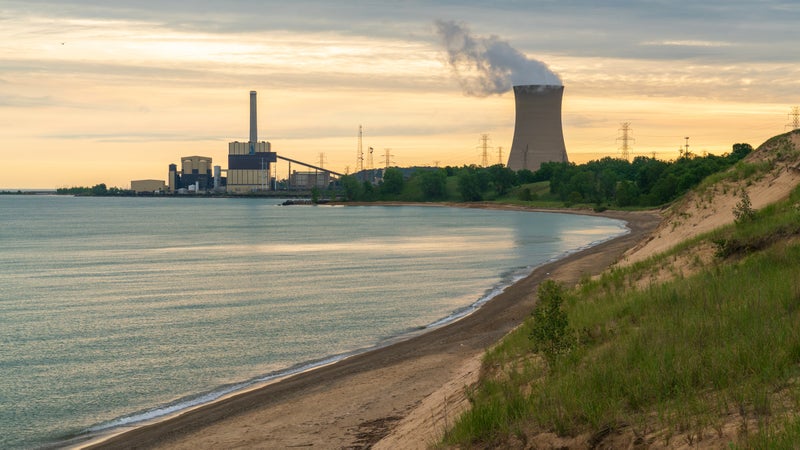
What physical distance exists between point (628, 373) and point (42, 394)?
17.0 m

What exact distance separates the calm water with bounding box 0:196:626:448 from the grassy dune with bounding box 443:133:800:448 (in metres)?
11.0

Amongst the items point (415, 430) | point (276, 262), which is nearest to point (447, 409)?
point (415, 430)

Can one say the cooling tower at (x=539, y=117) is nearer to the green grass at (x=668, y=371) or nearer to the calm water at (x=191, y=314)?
the calm water at (x=191, y=314)

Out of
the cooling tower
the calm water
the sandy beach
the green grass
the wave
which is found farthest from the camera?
the cooling tower

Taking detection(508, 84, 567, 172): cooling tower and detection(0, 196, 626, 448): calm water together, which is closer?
detection(0, 196, 626, 448): calm water

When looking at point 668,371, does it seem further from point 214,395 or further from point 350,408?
point 214,395

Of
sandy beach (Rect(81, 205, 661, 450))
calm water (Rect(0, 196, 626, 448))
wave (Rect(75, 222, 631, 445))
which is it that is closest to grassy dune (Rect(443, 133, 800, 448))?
sandy beach (Rect(81, 205, 661, 450))

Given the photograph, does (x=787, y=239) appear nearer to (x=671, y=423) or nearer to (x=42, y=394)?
(x=671, y=423)

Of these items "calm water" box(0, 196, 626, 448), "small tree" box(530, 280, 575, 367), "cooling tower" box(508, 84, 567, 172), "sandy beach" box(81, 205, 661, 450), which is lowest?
"calm water" box(0, 196, 626, 448)

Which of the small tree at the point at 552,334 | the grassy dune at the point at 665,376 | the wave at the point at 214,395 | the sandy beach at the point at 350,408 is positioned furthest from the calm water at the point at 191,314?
the grassy dune at the point at 665,376

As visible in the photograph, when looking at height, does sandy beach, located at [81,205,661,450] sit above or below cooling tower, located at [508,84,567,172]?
below

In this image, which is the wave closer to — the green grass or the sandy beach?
the sandy beach

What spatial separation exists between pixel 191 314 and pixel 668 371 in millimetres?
28462

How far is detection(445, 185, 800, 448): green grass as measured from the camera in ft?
28.5
